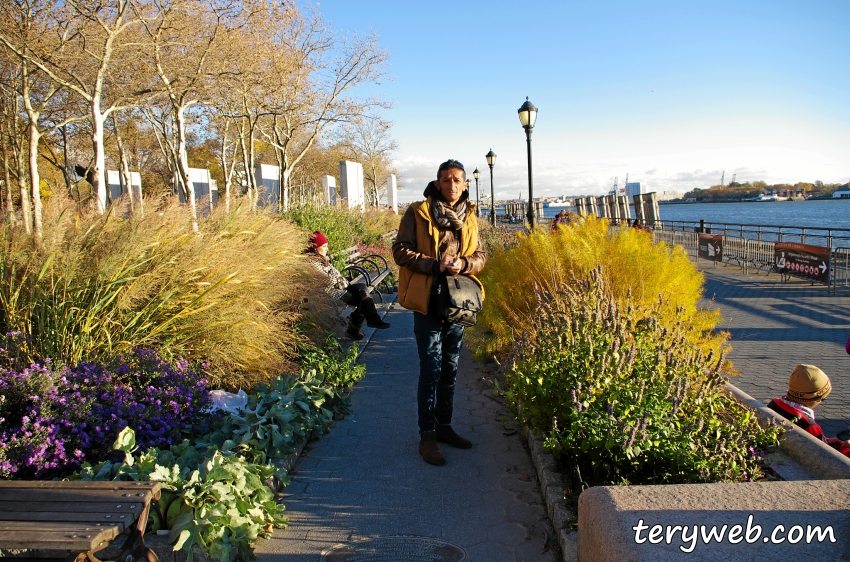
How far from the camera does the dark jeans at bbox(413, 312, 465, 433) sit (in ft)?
12.5

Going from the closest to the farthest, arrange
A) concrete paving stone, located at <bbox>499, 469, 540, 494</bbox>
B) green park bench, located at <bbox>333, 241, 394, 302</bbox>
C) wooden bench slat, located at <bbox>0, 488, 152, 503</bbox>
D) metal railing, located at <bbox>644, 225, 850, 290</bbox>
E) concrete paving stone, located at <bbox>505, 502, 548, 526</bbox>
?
wooden bench slat, located at <bbox>0, 488, 152, 503</bbox> < concrete paving stone, located at <bbox>505, 502, 548, 526</bbox> < concrete paving stone, located at <bbox>499, 469, 540, 494</bbox> < green park bench, located at <bbox>333, 241, 394, 302</bbox> < metal railing, located at <bbox>644, 225, 850, 290</bbox>

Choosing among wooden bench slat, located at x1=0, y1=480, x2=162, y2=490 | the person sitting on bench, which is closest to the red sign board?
the person sitting on bench

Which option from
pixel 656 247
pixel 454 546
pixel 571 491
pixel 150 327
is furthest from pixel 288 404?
pixel 656 247

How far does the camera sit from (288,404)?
3.95 metres

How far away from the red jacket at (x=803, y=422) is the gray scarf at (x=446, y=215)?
7.69 feet

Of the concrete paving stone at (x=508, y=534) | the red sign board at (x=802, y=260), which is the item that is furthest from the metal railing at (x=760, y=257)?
the concrete paving stone at (x=508, y=534)

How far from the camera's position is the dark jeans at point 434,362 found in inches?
150

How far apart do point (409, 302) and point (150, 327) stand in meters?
1.70

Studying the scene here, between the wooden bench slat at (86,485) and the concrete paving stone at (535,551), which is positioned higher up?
the wooden bench slat at (86,485)

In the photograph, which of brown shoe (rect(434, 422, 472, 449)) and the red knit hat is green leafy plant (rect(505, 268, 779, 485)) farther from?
the red knit hat

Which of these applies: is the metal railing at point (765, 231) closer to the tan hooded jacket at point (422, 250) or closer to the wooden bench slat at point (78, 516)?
the tan hooded jacket at point (422, 250)

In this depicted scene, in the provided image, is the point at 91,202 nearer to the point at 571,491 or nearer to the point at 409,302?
the point at 409,302

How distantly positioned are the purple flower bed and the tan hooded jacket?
1.41 metres

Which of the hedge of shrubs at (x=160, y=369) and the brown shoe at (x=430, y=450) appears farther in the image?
the brown shoe at (x=430, y=450)
